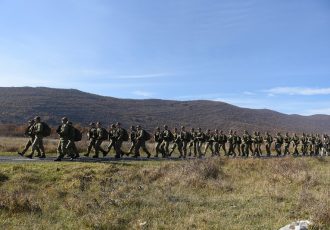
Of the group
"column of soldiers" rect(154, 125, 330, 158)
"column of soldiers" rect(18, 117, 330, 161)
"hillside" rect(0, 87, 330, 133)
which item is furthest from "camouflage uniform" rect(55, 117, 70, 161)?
"hillside" rect(0, 87, 330, 133)

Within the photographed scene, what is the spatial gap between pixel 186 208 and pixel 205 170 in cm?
661

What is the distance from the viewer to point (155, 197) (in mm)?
13812

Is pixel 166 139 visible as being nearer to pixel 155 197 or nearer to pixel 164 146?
pixel 164 146

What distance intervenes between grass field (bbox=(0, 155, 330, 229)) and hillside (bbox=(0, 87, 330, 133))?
269 feet

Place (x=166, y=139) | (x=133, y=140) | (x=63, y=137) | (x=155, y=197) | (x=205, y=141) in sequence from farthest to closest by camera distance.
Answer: (x=205, y=141), (x=166, y=139), (x=133, y=140), (x=63, y=137), (x=155, y=197)

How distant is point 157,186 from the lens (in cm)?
1625

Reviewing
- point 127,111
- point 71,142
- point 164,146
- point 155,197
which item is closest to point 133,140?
point 164,146

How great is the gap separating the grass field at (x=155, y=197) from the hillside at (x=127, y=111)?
269 ft

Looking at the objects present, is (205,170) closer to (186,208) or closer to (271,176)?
(271,176)

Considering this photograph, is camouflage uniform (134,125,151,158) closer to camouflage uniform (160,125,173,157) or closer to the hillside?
camouflage uniform (160,125,173,157)

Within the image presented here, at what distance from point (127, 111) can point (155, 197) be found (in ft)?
380

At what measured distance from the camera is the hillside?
356 ft

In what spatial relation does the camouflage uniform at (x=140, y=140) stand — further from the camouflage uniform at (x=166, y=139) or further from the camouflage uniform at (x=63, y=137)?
the camouflage uniform at (x=63, y=137)

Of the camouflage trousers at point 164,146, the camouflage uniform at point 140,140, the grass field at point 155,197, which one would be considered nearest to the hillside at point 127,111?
the camouflage trousers at point 164,146
